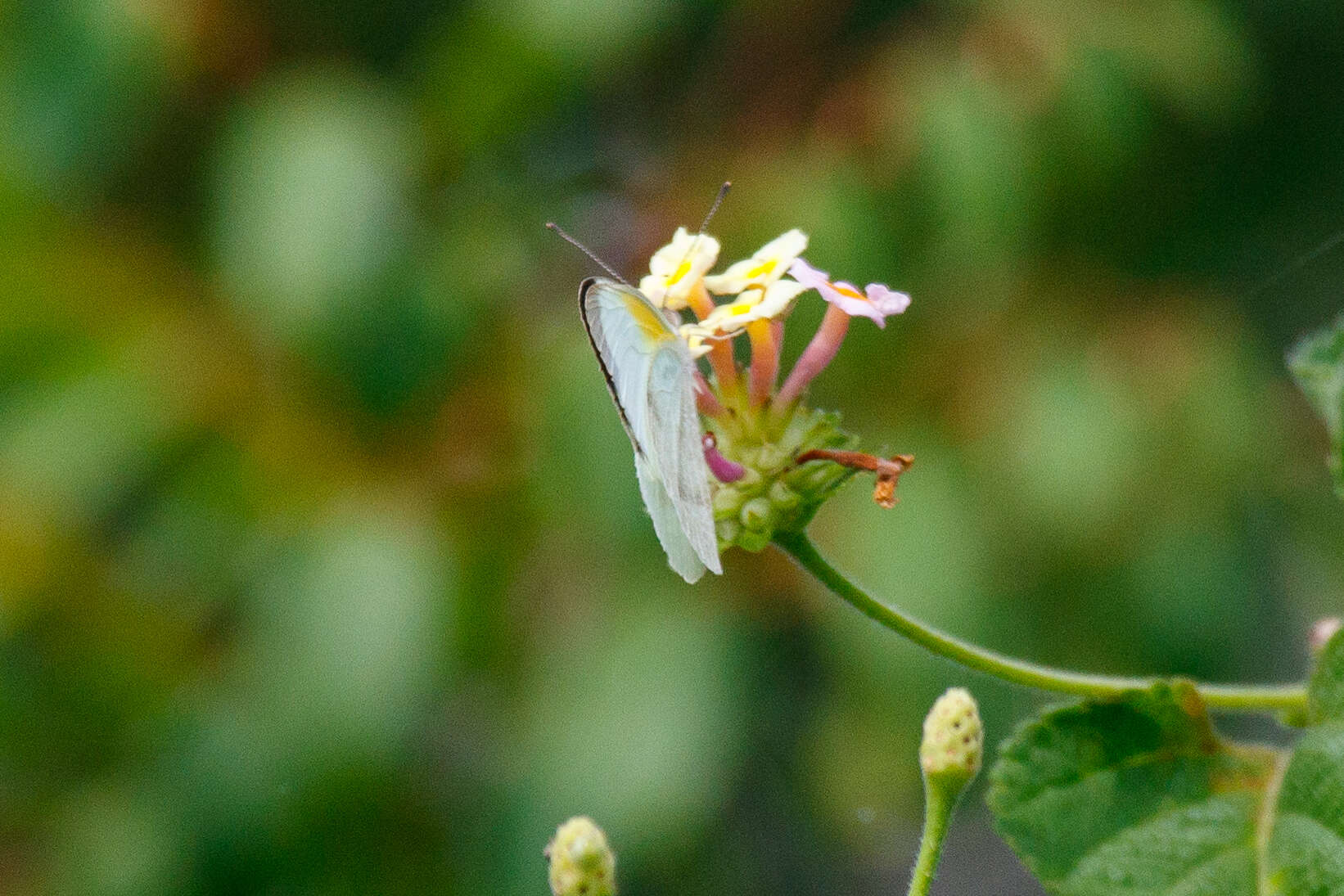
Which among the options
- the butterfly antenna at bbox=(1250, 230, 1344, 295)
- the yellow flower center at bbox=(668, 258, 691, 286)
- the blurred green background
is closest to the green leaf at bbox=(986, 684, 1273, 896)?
the yellow flower center at bbox=(668, 258, 691, 286)

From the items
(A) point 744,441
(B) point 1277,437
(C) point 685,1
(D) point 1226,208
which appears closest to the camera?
(A) point 744,441

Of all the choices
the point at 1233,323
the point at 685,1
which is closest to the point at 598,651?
the point at 685,1

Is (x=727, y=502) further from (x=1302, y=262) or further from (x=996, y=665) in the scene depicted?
(x=1302, y=262)

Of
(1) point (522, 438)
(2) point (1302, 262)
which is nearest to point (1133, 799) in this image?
(2) point (1302, 262)

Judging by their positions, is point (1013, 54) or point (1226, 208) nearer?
point (1013, 54)

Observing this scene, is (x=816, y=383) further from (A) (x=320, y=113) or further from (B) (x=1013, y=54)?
(A) (x=320, y=113)

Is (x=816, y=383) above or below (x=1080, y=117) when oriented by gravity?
below
